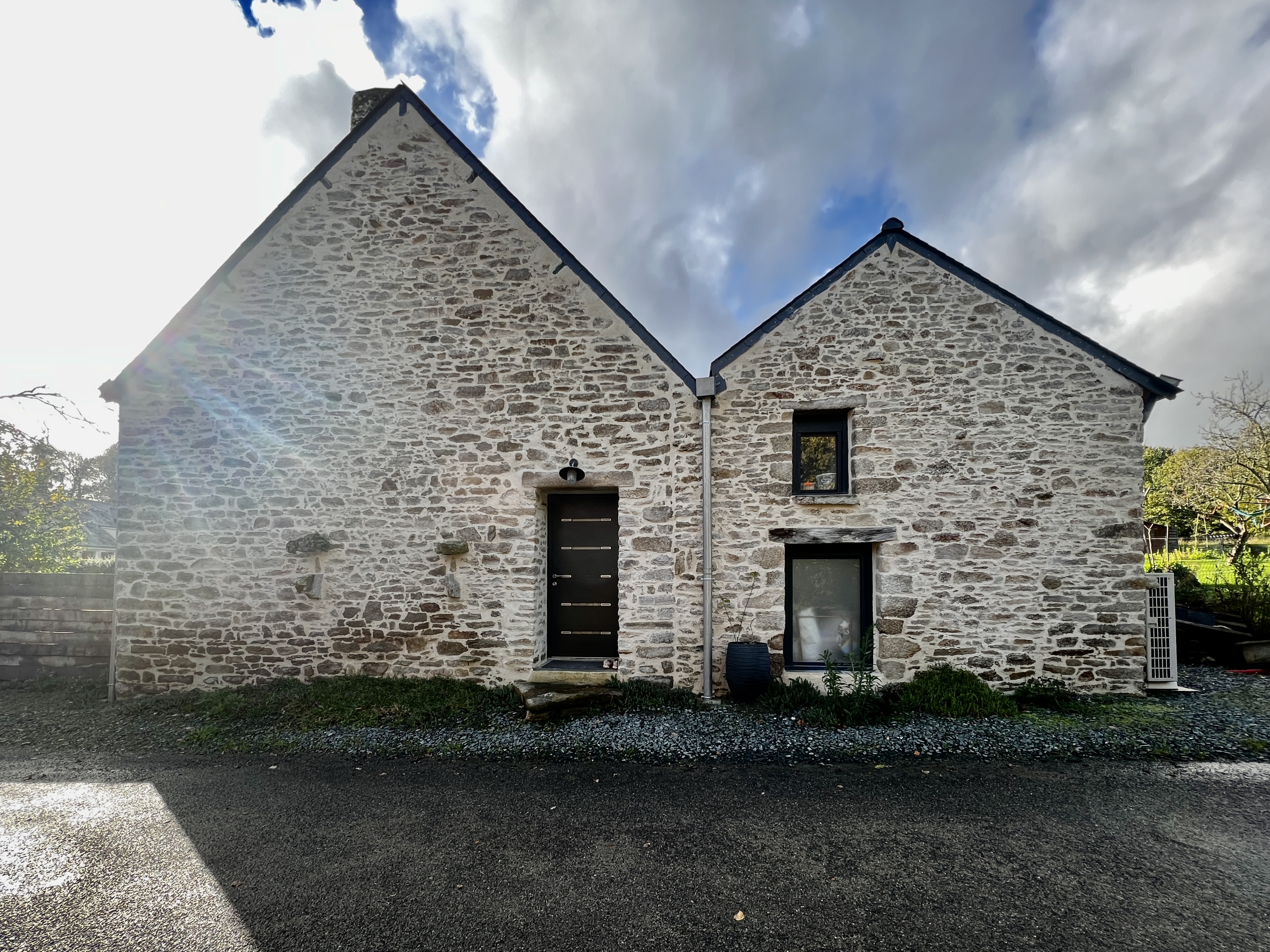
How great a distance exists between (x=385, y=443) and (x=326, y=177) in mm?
3722

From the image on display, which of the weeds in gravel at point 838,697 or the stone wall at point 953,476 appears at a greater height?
the stone wall at point 953,476

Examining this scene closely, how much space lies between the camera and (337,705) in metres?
5.92

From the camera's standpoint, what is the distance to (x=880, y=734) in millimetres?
5172

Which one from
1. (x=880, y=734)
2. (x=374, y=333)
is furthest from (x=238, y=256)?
(x=880, y=734)

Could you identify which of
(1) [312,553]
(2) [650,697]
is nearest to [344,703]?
(1) [312,553]

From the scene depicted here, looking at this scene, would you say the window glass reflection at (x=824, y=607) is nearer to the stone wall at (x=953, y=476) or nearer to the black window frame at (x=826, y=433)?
the stone wall at (x=953, y=476)

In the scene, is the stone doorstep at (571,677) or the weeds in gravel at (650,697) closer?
the weeds in gravel at (650,697)

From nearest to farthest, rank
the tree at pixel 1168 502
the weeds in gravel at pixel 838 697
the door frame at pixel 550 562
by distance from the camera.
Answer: the weeds in gravel at pixel 838 697, the door frame at pixel 550 562, the tree at pixel 1168 502

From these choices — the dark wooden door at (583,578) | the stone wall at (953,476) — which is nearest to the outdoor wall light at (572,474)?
the dark wooden door at (583,578)

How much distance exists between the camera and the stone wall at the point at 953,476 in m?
6.25

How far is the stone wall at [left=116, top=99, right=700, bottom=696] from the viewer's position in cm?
651

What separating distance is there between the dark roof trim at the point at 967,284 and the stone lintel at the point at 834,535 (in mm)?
2187

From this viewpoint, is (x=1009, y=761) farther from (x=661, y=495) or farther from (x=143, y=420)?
(x=143, y=420)

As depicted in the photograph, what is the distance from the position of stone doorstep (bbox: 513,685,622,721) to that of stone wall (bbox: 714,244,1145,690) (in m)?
1.46
